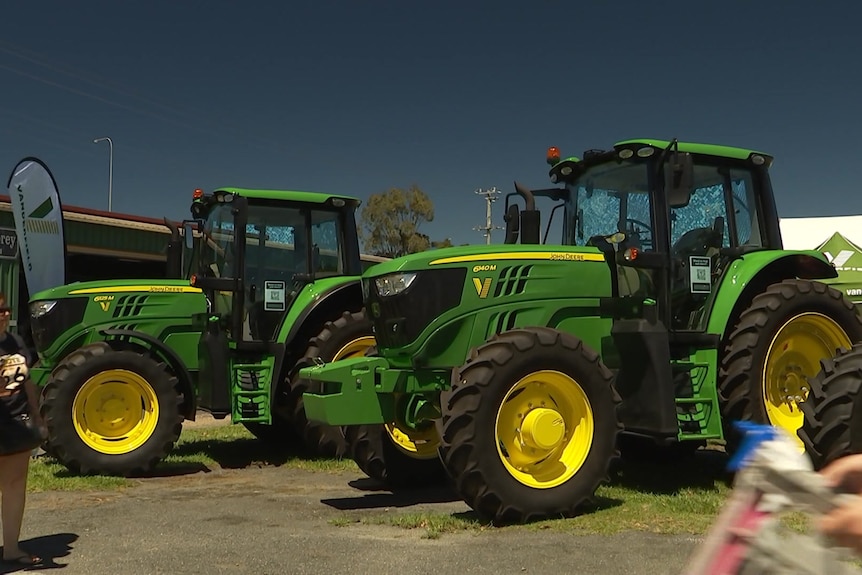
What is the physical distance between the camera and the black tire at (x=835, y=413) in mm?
4922

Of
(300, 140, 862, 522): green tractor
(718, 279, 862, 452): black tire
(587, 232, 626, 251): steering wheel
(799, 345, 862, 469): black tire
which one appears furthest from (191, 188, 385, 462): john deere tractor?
(799, 345, 862, 469): black tire

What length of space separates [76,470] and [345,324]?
2745 mm

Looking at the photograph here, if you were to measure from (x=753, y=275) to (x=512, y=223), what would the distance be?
1.90 meters

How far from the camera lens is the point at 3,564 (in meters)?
4.63

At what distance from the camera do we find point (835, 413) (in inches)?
196

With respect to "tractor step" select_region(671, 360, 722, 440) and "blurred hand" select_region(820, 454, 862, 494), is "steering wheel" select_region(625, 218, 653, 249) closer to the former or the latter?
"tractor step" select_region(671, 360, 722, 440)

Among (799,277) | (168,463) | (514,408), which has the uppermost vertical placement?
(799,277)

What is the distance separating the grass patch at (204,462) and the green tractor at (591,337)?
7.40 feet

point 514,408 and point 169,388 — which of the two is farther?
point 169,388

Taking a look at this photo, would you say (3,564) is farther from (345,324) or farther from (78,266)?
(78,266)

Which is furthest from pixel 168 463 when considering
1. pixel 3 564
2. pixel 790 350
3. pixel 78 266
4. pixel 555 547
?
pixel 78 266

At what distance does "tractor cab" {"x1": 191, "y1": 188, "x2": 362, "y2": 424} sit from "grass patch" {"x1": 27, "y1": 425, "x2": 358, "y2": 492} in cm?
68

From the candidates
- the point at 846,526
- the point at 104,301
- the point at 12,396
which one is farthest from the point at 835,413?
the point at 104,301

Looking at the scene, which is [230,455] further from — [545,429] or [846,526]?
[846,526]
